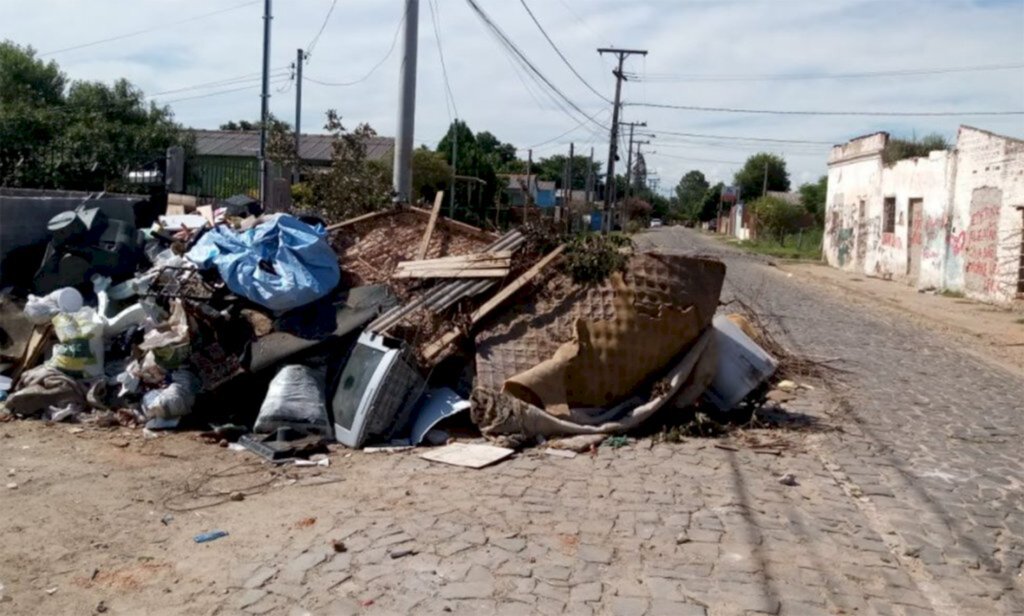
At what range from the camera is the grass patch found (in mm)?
45594

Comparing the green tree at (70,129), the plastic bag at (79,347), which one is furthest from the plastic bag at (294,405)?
the green tree at (70,129)

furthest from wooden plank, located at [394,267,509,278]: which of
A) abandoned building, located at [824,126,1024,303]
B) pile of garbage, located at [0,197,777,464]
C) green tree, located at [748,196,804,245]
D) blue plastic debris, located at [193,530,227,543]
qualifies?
green tree, located at [748,196,804,245]

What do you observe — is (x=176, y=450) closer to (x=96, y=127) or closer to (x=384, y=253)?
(x=384, y=253)

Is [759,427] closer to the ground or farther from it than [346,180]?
closer to the ground

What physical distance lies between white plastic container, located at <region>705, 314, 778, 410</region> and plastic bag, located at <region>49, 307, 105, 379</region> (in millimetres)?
5441

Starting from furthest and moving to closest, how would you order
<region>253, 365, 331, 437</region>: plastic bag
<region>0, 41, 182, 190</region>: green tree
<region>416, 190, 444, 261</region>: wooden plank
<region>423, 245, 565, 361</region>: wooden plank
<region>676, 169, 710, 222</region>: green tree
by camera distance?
<region>676, 169, 710, 222</region>: green tree
<region>0, 41, 182, 190</region>: green tree
<region>416, 190, 444, 261</region>: wooden plank
<region>423, 245, 565, 361</region>: wooden plank
<region>253, 365, 331, 437</region>: plastic bag

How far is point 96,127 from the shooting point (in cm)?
2648

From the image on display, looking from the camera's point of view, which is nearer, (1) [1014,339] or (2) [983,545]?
(2) [983,545]

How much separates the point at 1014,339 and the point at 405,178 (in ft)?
34.1

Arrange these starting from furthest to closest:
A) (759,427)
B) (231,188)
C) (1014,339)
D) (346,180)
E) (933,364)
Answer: (231,188) → (1014,339) → (346,180) → (933,364) → (759,427)

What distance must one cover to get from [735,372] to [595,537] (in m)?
3.21

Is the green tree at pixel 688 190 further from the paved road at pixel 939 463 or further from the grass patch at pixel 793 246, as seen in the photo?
the paved road at pixel 939 463

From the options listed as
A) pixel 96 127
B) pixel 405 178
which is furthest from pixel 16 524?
pixel 96 127

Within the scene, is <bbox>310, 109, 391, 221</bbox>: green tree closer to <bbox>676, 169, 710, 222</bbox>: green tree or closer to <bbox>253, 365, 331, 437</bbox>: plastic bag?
<bbox>253, 365, 331, 437</bbox>: plastic bag
